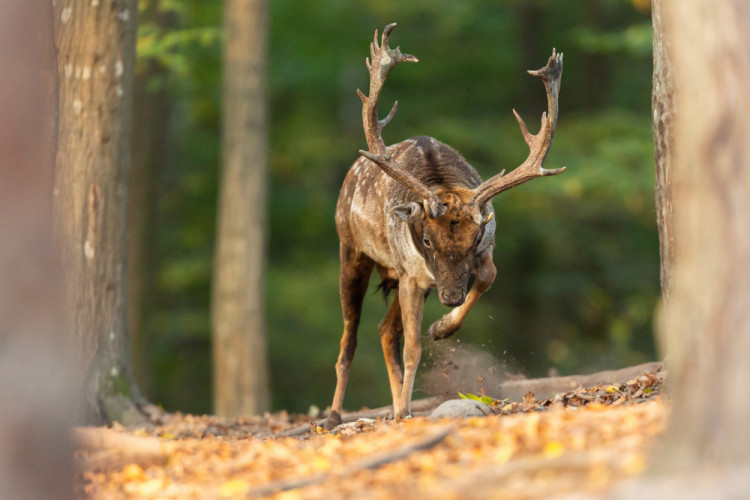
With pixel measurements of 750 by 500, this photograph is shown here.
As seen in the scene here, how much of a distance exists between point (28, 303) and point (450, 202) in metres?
3.99

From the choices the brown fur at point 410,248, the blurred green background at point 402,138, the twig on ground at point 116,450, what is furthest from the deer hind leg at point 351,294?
the blurred green background at point 402,138

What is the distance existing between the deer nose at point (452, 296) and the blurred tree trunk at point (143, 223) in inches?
347

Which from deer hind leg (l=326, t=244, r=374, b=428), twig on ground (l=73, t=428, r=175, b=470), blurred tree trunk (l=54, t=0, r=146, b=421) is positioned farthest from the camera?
deer hind leg (l=326, t=244, r=374, b=428)

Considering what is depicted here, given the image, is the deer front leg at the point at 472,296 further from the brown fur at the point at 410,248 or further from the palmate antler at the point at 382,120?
the palmate antler at the point at 382,120

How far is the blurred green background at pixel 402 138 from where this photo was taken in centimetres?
1959

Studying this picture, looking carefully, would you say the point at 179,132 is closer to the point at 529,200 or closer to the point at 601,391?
the point at 529,200

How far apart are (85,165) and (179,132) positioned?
504 inches

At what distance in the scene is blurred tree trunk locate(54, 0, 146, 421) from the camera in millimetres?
9120

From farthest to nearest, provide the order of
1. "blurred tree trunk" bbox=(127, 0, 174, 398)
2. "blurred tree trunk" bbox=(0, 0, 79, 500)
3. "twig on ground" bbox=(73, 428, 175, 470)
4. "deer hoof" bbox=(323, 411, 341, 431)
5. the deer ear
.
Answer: "blurred tree trunk" bbox=(127, 0, 174, 398), "deer hoof" bbox=(323, 411, 341, 431), the deer ear, "twig on ground" bbox=(73, 428, 175, 470), "blurred tree trunk" bbox=(0, 0, 79, 500)

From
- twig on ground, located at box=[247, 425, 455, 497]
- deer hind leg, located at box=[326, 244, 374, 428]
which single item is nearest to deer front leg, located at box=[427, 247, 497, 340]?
deer hind leg, located at box=[326, 244, 374, 428]

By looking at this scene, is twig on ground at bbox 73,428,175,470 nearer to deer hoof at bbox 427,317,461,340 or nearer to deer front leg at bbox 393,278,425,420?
deer front leg at bbox 393,278,425,420

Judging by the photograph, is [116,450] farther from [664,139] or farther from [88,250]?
[664,139]

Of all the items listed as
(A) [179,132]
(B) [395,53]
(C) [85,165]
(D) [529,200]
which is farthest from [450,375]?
(A) [179,132]

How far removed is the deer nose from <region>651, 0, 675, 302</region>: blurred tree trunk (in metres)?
1.51
